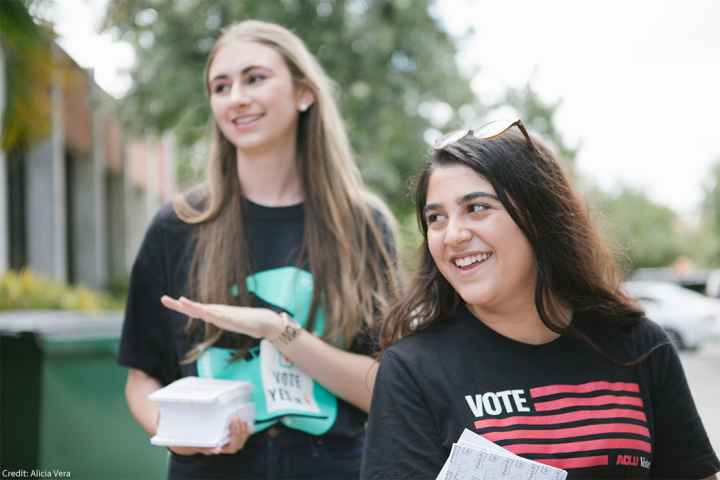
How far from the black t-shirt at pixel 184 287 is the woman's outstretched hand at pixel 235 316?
0.16 m

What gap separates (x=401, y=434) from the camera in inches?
66.2

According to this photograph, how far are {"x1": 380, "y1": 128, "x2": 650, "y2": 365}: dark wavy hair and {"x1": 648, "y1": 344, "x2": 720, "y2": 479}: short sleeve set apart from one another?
0.11m

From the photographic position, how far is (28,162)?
46.7 ft

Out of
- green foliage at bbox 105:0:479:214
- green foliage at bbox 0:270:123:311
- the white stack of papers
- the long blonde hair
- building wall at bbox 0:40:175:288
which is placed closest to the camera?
the white stack of papers

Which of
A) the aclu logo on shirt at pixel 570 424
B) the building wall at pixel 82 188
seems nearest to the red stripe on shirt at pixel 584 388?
the aclu logo on shirt at pixel 570 424

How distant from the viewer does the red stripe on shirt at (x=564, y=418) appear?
5.58 feet

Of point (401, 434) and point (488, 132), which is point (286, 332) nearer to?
point (401, 434)

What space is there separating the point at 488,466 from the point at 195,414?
0.85 meters

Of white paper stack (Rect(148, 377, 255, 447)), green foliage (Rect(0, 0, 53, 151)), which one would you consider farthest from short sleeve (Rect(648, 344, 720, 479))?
green foliage (Rect(0, 0, 53, 151))

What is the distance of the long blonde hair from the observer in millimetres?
2361

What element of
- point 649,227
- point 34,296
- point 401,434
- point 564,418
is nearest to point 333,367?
point 401,434

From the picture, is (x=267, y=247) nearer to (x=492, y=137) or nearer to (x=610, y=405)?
(x=492, y=137)

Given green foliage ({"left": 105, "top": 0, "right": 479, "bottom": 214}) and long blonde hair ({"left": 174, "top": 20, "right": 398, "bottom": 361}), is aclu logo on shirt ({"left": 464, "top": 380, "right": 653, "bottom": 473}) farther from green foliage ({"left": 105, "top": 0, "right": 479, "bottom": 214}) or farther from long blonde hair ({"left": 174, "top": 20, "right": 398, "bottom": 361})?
green foliage ({"left": 105, "top": 0, "right": 479, "bottom": 214})

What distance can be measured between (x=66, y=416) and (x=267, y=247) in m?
1.97
